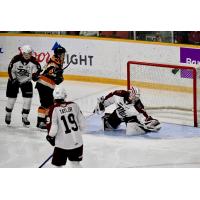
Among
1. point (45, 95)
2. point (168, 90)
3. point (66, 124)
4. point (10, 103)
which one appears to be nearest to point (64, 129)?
point (66, 124)

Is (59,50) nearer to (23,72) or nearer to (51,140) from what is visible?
(23,72)

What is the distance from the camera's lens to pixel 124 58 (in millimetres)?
4266

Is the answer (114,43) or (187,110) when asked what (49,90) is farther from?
(187,110)

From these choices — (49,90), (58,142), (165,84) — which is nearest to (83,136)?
(58,142)

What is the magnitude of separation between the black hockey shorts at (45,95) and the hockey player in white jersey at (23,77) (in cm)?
8

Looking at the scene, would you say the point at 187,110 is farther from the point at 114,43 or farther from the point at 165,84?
the point at 114,43

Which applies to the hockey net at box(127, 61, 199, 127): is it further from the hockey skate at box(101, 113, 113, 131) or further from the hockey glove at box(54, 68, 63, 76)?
the hockey glove at box(54, 68, 63, 76)

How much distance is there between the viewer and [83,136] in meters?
4.25

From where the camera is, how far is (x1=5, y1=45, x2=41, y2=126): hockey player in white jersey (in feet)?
14.4

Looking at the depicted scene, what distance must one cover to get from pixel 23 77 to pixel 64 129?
648mm

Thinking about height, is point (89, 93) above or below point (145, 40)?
below

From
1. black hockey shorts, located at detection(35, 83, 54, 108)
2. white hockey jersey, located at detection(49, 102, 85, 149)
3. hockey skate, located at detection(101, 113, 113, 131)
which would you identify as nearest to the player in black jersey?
black hockey shorts, located at detection(35, 83, 54, 108)
